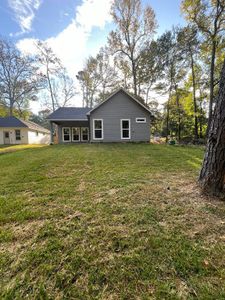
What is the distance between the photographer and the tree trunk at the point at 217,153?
3043 millimetres

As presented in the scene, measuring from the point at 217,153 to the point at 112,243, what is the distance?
2492mm

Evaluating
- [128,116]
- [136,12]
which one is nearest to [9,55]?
[136,12]

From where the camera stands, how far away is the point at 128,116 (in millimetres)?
14258

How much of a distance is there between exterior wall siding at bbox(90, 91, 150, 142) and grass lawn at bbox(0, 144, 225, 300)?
10.8m

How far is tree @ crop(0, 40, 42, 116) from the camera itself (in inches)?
945

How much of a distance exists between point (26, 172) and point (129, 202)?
12.3 ft

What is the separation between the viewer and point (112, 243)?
2006 millimetres

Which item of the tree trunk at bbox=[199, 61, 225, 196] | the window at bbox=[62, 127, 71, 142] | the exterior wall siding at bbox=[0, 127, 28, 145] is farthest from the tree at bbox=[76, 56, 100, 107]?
the tree trunk at bbox=[199, 61, 225, 196]

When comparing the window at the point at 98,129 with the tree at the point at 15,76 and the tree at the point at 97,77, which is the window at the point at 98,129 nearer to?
the tree at the point at 97,77

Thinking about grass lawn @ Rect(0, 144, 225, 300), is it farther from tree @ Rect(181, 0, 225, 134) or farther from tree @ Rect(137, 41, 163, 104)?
tree @ Rect(137, 41, 163, 104)

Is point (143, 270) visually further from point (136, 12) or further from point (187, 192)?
point (136, 12)

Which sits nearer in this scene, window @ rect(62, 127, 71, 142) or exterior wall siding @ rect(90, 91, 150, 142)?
exterior wall siding @ rect(90, 91, 150, 142)

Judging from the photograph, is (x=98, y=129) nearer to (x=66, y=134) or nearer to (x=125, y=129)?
(x=125, y=129)

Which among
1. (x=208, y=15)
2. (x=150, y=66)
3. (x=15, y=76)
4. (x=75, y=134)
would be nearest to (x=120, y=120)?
(x=75, y=134)
